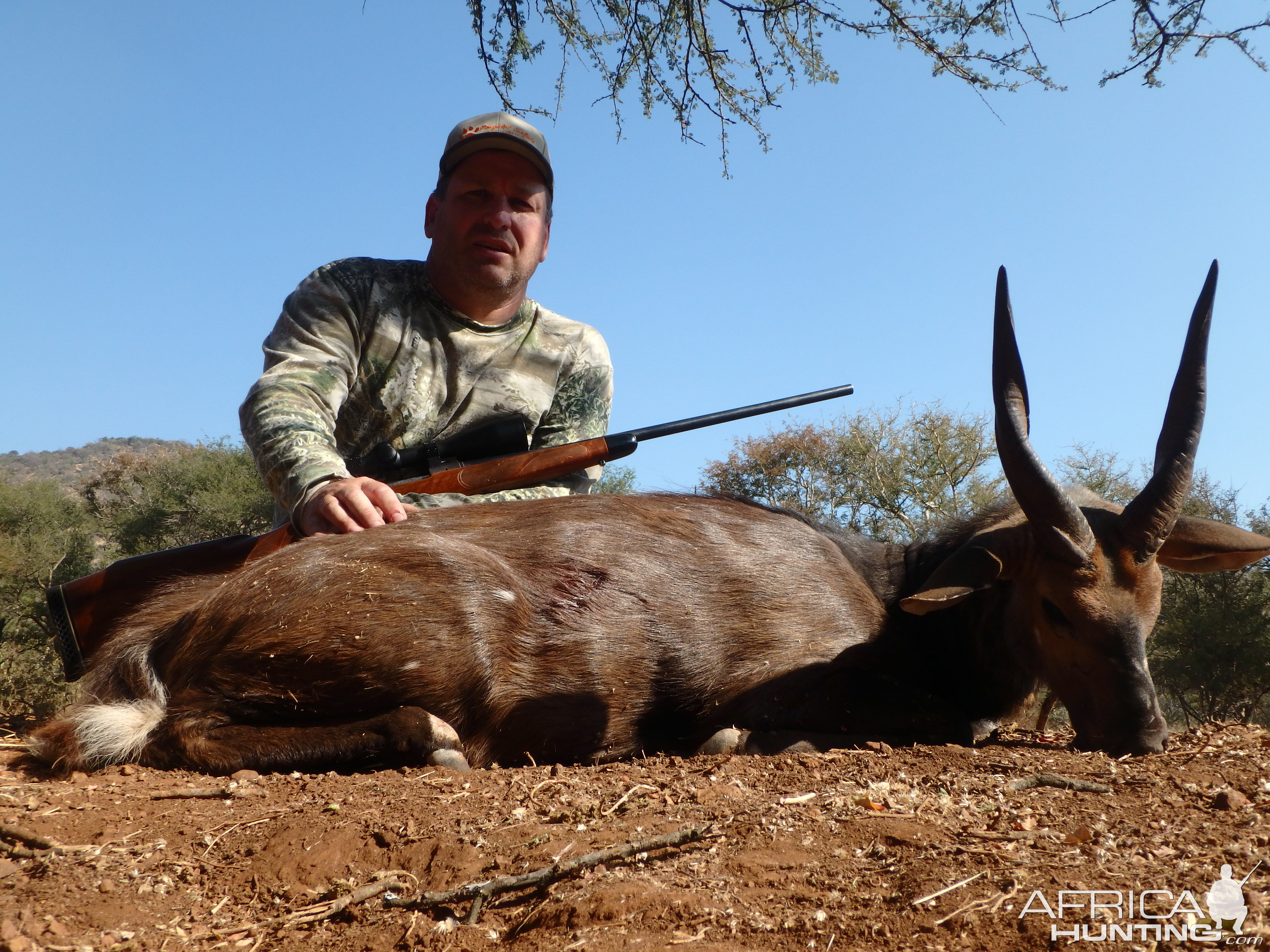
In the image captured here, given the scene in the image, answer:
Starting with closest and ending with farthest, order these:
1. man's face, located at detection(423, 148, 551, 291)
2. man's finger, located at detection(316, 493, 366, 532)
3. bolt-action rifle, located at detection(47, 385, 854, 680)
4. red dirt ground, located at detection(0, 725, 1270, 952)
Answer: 1. red dirt ground, located at detection(0, 725, 1270, 952)
2. man's finger, located at detection(316, 493, 366, 532)
3. bolt-action rifle, located at detection(47, 385, 854, 680)
4. man's face, located at detection(423, 148, 551, 291)

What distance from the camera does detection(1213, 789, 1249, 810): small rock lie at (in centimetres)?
266

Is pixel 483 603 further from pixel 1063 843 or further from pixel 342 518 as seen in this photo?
pixel 1063 843

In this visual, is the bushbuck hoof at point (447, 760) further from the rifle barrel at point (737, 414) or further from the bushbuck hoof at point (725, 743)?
the rifle barrel at point (737, 414)

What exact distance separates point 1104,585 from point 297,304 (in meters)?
4.21

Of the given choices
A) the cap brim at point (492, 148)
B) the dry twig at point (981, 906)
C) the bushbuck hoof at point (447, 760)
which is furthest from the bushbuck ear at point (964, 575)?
the cap brim at point (492, 148)

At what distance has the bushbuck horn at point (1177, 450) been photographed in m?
3.95

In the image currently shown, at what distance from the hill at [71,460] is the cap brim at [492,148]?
24531mm

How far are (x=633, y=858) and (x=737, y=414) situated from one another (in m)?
3.98

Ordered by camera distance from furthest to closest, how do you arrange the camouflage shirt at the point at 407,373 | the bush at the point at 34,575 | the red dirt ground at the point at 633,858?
the bush at the point at 34,575 → the camouflage shirt at the point at 407,373 → the red dirt ground at the point at 633,858

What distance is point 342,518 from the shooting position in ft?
12.7

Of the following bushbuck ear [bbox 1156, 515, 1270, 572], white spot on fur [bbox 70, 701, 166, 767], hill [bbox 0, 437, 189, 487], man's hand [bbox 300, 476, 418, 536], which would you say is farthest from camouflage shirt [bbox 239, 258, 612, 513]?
hill [bbox 0, 437, 189, 487]

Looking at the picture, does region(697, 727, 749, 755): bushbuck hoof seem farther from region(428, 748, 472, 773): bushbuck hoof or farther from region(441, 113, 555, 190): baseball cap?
region(441, 113, 555, 190): baseball cap

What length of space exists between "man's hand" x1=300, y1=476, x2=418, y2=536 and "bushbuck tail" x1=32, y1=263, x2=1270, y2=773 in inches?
4.8

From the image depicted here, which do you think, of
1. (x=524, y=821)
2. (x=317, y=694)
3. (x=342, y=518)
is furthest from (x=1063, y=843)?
(x=342, y=518)
